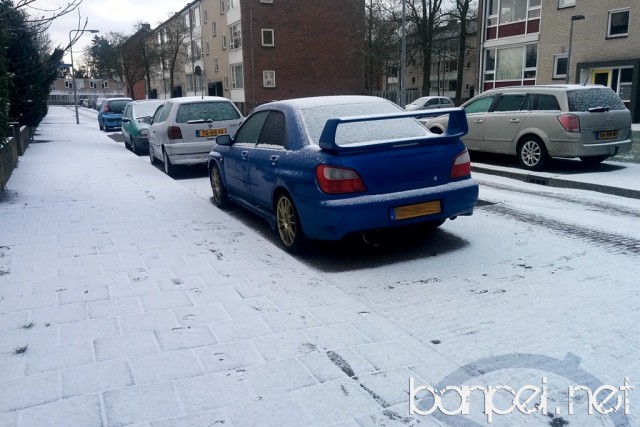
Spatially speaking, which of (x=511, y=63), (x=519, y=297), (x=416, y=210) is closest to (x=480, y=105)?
(x=416, y=210)

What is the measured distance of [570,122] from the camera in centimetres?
998

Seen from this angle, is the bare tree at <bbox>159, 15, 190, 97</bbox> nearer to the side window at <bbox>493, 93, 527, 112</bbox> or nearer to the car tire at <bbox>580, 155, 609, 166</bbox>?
the side window at <bbox>493, 93, 527, 112</bbox>

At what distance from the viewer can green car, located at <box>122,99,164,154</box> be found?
16.3m

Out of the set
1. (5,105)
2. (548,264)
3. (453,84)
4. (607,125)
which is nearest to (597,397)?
(548,264)

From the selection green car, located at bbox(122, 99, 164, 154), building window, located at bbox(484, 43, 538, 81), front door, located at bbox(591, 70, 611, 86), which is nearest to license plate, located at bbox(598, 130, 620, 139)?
green car, located at bbox(122, 99, 164, 154)

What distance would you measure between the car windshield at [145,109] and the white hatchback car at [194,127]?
6.18 metres

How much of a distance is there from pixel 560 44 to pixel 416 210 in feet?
95.5

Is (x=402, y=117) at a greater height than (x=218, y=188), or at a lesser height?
greater

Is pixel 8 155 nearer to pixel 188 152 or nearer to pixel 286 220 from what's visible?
pixel 188 152

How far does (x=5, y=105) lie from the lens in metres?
9.06

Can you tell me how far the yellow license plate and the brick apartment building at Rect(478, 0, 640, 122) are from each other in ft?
79.6

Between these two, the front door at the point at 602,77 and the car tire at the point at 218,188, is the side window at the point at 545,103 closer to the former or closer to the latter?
the car tire at the point at 218,188

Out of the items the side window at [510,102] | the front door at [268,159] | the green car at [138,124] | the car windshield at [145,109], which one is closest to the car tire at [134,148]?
the green car at [138,124]

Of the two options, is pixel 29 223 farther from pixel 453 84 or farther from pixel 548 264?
pixel 453 84
